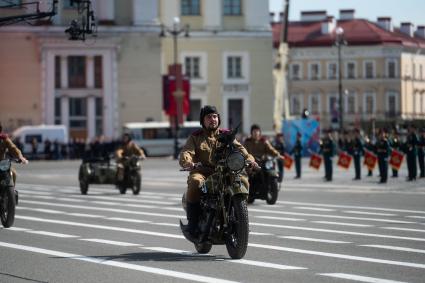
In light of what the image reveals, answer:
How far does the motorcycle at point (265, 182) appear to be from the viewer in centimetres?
2802

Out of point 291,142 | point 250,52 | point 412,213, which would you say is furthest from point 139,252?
point 250,52

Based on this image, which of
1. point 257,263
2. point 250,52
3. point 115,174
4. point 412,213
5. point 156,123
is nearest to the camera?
point 257,263

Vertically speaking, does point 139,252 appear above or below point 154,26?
below

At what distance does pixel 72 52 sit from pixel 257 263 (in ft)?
241

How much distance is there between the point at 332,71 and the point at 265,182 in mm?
114233

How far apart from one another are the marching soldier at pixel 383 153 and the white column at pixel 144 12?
45.7m

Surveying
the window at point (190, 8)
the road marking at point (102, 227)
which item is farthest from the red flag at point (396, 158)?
the window at point (190, 8)

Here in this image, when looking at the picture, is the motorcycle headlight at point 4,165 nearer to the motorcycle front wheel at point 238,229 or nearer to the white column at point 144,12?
the motorcycle front wheel at point 238,229

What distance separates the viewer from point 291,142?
75.2 metres

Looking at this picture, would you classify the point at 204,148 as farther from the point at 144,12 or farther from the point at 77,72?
the point at 77,72

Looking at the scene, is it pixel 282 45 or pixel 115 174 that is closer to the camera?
pixel 115 174

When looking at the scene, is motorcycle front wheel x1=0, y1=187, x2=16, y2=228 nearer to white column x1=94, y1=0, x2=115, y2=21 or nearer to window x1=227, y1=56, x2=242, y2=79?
white column x1=94, y1=0, x2=115, y2=21

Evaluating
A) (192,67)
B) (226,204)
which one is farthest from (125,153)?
(192,67)

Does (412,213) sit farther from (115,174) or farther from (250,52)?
(250,52)
